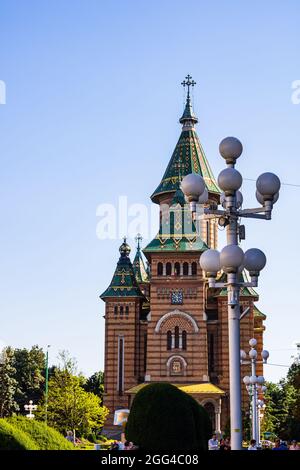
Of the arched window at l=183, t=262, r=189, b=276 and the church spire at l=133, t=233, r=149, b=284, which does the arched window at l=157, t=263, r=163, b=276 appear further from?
the church spire at l=133, t=233, r=149, b=284

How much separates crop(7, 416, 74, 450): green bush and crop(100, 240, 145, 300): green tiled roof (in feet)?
147

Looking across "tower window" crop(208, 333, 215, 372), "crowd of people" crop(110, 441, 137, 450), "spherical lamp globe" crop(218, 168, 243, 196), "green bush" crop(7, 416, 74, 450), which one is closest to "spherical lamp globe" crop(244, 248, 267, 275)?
"spherical lamp globe" crop(218, 168, 243, 196)

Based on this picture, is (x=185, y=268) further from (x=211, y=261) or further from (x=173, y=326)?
(x=211, y=261)

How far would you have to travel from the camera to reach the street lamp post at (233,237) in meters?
13.2

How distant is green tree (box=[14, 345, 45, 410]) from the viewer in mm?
83375

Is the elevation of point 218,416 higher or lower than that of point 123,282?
lower

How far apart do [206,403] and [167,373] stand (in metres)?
3.57

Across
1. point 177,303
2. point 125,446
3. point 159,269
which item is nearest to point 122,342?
point 177,303

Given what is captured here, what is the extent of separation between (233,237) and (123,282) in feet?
162

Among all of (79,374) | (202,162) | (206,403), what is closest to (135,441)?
(206,403)

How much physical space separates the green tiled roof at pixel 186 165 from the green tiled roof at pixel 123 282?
21.4 ft

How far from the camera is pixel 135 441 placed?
14.9 m

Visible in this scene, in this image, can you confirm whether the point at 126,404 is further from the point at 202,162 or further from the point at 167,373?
the point at 202,162

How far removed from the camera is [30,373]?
3401 inches
